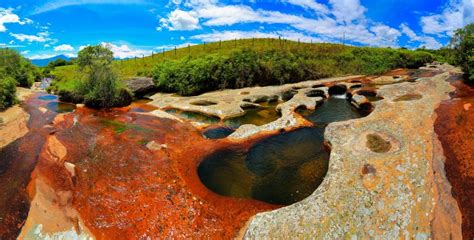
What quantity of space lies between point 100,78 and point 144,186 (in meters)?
33.1

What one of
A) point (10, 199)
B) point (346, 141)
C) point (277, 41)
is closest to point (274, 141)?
point (346, 141)

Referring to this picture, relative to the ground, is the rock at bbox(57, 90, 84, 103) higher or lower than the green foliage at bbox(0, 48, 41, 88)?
lower

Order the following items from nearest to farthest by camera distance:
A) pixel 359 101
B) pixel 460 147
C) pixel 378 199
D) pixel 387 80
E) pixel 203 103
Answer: pixel 378 199 < pixel 460 147 < pixel 359 101 < pixel 203 103 < pixel 387 80

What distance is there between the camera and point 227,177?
2203cm

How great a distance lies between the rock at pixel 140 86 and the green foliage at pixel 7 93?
59.9ft

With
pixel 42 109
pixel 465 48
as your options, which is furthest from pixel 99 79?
pixel 465 48

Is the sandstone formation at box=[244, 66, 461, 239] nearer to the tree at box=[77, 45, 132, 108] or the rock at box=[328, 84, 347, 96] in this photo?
the rock at box=[328, 84, 347, 96]

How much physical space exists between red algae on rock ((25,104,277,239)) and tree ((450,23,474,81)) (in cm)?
4451

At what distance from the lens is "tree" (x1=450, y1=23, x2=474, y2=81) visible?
144 ft

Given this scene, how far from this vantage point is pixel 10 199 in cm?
1902

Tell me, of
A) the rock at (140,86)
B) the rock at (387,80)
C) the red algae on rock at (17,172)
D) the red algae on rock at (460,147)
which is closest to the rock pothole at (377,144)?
the red algae on rock at (460,147)

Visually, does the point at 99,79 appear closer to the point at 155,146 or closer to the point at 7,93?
the point at 7,93

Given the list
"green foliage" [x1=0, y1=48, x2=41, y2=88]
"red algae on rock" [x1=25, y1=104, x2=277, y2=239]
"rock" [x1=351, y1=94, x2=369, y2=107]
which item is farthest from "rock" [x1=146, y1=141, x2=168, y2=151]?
"green foliage" [x1=0, y1=48, x2=41, y2=88]

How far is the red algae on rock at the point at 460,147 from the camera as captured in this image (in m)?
15.3
